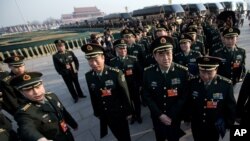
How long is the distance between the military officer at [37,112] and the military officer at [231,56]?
135 inches

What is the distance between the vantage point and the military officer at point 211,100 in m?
2.94

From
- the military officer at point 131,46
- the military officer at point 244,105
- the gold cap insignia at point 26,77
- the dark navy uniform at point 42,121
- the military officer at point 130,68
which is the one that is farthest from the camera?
the military officer at point 131,46

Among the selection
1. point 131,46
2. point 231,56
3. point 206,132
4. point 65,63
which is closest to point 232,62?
point 231,56

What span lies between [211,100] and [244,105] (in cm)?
44

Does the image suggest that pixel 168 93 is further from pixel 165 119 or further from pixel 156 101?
pixel 165 119

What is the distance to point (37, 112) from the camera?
2.62 m

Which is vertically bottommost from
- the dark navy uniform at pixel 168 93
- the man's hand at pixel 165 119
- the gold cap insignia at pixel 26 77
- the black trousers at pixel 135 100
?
the black trousers at pixel 135 100

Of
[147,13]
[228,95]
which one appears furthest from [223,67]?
[147,13]

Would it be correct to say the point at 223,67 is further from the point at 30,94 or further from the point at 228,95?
the point at 30,94

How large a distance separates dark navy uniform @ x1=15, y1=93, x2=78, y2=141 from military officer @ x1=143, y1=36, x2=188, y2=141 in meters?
1.33

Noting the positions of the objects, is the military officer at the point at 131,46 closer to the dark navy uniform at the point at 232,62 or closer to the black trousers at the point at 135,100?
the black trousers at the point at 135,100

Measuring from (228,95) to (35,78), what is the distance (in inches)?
103

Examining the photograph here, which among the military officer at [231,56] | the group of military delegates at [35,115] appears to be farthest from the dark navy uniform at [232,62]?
the group of military delegates at [35,115]

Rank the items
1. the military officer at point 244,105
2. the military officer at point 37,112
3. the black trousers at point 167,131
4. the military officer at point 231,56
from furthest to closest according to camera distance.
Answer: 1. the military officer at point 231,56
2. the black trousers at point 167,131
3. the military officer at point 244,105
4. the military officer at point 37,112
